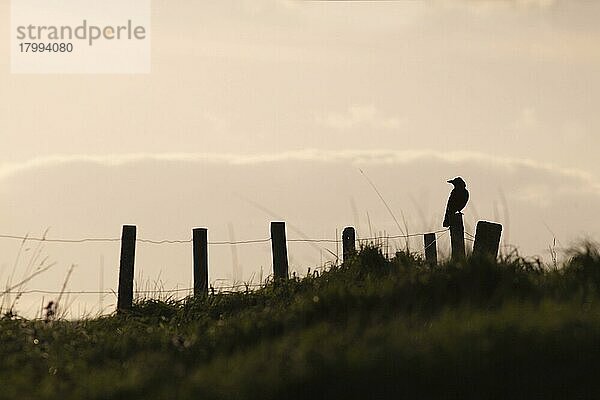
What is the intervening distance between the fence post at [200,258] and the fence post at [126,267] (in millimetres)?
1021

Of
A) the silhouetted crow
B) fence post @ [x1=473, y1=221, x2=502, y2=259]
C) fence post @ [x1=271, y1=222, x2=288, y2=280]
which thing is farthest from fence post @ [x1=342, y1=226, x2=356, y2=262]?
fence post @ [x1=473, y1=221, x2=502, y2=259]

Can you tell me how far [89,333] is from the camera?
41.3 ft

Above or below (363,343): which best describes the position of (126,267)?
above

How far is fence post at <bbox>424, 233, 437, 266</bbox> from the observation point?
13266mm

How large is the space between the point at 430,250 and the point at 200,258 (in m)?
3.91

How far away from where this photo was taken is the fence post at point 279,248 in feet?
55.8

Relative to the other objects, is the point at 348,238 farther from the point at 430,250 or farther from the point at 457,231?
the point at 457,231

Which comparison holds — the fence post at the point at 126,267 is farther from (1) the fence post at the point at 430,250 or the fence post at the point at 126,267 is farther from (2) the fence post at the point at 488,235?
(2) the fence post at the point at 488,235

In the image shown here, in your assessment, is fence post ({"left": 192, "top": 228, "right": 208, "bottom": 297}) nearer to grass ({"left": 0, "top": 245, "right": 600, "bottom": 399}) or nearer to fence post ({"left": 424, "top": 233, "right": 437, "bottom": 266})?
grass ({"left": 0, "top": 245, "right": 600, "bottom": 399})

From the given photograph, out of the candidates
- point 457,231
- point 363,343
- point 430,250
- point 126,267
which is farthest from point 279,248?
point 363,343

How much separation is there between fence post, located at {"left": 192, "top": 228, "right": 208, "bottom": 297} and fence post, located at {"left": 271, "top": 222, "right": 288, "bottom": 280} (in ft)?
3.66

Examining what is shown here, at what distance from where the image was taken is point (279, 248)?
17.2 meters

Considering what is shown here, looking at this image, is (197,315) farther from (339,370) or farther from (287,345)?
(339,370)

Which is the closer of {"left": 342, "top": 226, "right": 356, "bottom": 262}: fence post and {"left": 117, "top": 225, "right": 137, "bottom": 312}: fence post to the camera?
{"left": 117, "top": 225, "right": 137, "bottom": 312}: fence post
